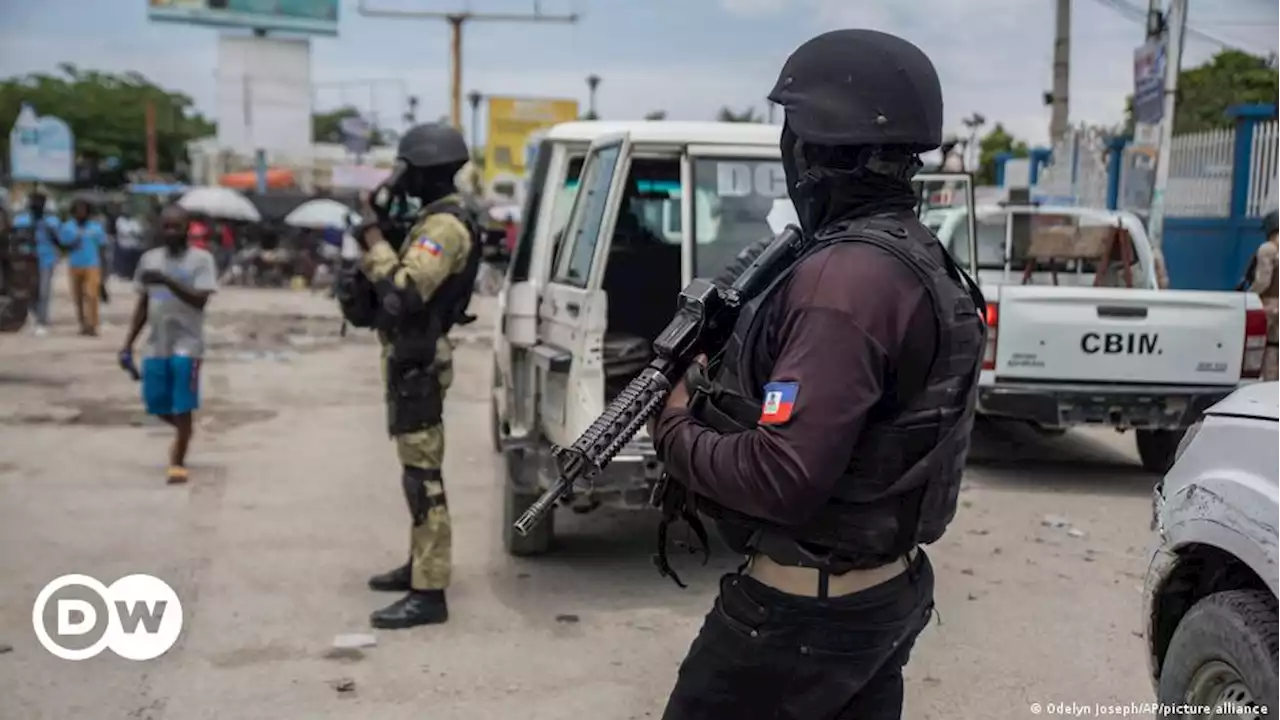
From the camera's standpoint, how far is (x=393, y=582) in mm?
5332

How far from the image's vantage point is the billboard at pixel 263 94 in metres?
39.7

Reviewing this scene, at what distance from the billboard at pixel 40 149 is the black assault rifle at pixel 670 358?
1221 inches

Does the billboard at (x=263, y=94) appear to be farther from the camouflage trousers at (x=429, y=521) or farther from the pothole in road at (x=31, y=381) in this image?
the camouflage trousers at (x=429, y=521)

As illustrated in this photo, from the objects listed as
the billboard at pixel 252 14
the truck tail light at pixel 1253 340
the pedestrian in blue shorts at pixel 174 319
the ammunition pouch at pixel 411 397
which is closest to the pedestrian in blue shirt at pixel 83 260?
the pedestrian in blue shorts at pixel 174 319

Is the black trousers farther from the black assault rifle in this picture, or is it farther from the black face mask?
the black face mask

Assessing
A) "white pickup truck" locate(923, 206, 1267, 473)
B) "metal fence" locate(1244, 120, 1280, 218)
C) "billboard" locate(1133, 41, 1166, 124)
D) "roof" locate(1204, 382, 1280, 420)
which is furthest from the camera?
"billboard" locate(1133, 41, 1166, 124)

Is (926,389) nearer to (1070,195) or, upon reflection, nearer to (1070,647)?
(1070,647)

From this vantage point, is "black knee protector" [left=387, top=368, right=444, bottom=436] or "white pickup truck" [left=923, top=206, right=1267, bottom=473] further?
"white pickup truck" [left=923, top=206, right=1267, bottom=473]

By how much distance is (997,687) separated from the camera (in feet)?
14.0

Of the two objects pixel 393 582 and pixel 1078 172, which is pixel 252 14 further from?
pixel 393 582

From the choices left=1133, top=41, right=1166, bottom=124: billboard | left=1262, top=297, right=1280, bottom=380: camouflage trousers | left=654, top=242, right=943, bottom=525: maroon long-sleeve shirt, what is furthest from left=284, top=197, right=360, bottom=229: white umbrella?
left=654, top=242, right=943, bottom=525: maroon long-sleeve shirt

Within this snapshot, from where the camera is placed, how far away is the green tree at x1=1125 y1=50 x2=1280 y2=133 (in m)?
14.3

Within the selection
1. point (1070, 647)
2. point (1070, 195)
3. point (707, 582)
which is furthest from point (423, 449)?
point (1070, 195)

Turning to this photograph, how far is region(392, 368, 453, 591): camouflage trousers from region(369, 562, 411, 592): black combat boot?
53 centimetres
